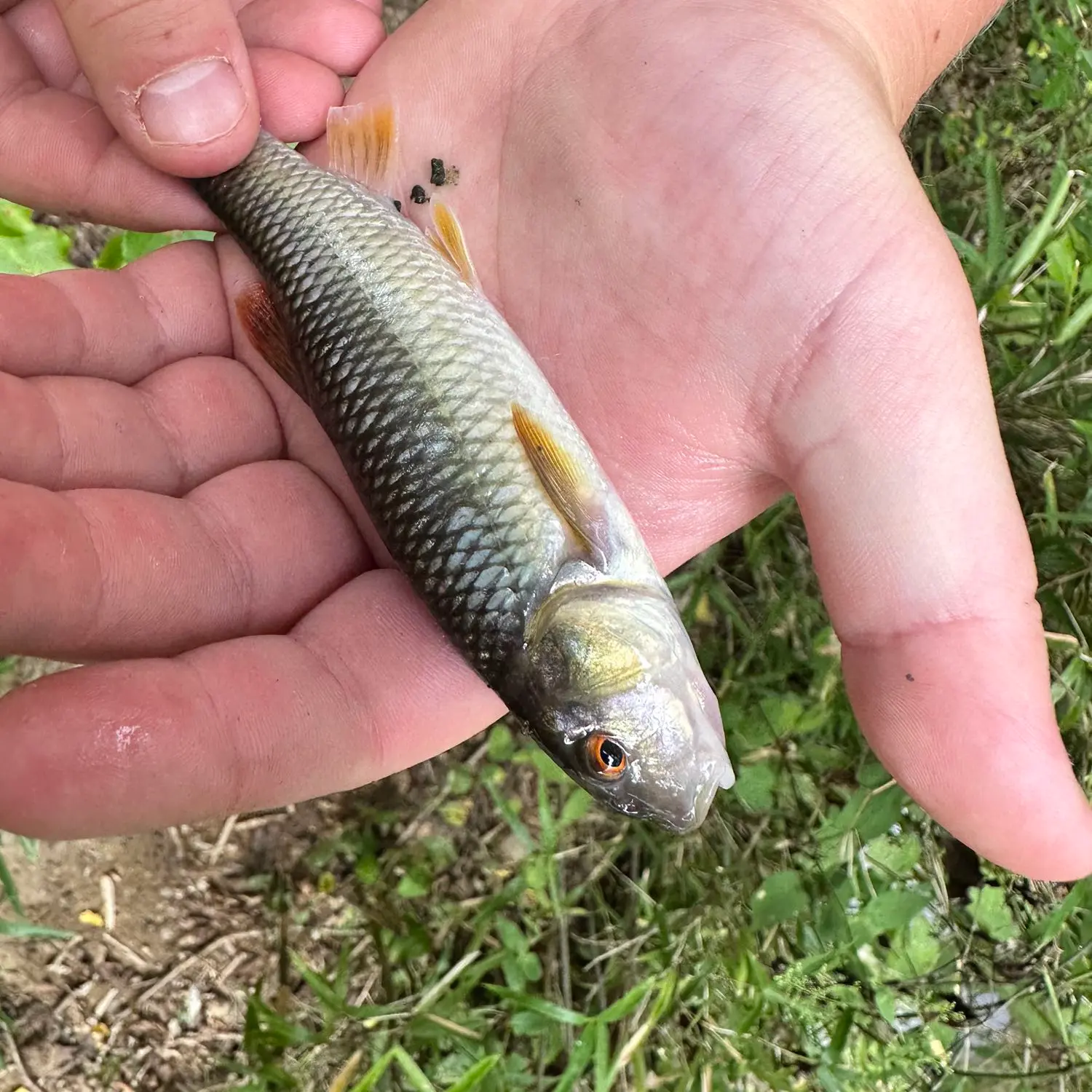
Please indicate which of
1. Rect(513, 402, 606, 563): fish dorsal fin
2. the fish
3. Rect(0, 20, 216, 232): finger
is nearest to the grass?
Rect(0, 20, 216, 232): finger

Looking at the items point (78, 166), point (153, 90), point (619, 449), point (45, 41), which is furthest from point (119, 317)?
point (619, 449)

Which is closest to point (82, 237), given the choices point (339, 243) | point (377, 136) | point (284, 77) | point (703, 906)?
point (284, 77)

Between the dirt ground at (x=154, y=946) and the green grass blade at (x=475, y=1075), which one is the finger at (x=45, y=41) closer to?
the dirt ground at (x=154, y=946)

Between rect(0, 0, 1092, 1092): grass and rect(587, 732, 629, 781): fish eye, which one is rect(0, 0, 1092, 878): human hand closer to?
rect(587, 732, 629, 781): fish eye

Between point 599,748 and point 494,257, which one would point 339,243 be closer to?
point 494,257

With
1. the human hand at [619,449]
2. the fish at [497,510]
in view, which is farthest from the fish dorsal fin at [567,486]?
the human hand at [619,449]

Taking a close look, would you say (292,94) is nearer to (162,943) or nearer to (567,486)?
(567,486)
